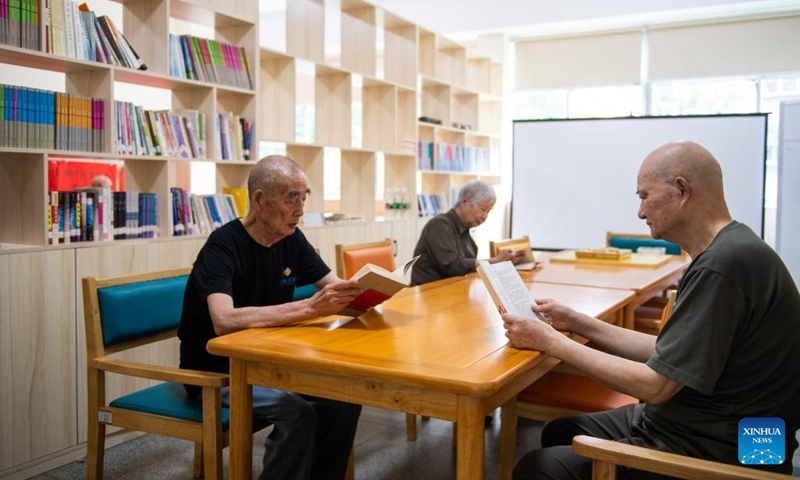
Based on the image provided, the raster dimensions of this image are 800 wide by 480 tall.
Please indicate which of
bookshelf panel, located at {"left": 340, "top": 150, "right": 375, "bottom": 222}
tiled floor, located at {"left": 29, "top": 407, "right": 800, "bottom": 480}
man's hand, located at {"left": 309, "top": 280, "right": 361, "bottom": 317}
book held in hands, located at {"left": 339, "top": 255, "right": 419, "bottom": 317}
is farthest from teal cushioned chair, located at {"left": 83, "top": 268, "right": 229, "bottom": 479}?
bookshelf panel, located at {"left": 340, "top": 150, "right": 375, "bottom": 222}

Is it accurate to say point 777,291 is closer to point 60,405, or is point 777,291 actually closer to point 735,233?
point 735,233

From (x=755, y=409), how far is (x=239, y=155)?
308 cm

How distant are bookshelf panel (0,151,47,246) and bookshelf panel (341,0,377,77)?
2855mm

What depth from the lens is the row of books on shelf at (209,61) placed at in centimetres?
349

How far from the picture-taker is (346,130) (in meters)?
5.06

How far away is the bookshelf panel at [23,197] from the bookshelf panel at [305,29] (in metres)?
2.07

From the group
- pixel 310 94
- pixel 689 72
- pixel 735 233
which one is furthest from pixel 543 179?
pixel 735 233

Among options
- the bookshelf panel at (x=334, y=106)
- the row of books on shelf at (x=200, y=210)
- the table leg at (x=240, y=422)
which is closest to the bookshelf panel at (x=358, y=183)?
the bookshelf panel at (x=334, y=106)

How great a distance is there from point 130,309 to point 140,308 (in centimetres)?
4

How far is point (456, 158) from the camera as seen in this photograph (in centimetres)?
690

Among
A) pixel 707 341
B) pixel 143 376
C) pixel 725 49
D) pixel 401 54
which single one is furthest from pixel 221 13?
pixel 725 49

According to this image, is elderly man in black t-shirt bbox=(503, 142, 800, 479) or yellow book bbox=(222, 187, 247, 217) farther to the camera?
yellow book bbox=(222, 187, 247, 217)

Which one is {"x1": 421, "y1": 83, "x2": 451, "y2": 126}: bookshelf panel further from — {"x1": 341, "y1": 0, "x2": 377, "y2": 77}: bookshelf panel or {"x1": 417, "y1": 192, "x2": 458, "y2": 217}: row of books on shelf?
{"x1": 341, "y1": 0, "x2": 377, "y2": 77}: bookshelf panel

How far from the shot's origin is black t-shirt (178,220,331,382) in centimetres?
221
